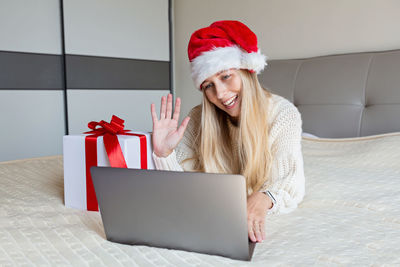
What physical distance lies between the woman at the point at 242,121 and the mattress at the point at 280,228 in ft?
0.45

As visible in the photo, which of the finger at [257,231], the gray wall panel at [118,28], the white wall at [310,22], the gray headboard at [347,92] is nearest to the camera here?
the finger at [257,231]

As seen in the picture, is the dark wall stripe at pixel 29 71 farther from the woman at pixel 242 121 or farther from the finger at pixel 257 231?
the finger at pixel 257 231

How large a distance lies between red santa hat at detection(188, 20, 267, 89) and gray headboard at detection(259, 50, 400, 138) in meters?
0.97

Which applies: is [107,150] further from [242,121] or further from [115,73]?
[115,73]

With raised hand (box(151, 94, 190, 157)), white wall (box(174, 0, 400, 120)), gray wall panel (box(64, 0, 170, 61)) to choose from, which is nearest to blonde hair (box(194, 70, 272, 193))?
raised hand (box(151, 94, 190, 157))

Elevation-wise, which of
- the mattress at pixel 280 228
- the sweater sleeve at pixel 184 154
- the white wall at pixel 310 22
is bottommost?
the mattress at pixel 280 228

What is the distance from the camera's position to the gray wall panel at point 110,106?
2781 millimetres

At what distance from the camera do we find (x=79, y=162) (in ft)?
3.37

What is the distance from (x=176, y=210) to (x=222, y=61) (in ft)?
1.90

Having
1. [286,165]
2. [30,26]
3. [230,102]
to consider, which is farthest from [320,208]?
[30,26]

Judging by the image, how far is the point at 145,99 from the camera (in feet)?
10.5

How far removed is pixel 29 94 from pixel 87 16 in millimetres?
733

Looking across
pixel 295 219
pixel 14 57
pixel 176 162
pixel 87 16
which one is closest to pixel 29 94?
pixel 14 57

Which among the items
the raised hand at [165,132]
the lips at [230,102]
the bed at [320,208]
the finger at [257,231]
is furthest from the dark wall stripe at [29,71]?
the finger at [257,231]
